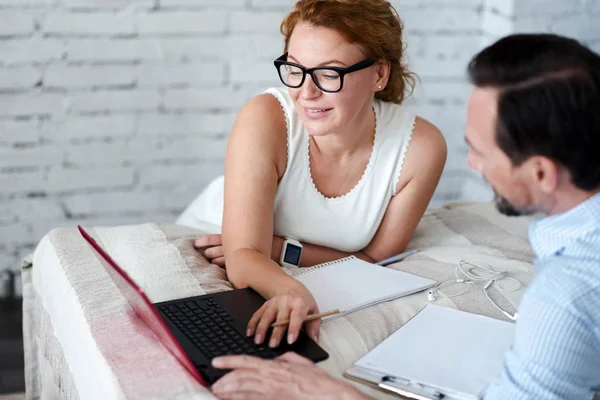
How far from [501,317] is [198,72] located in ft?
5.07

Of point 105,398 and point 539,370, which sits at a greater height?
point 539,370

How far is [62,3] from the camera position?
2590mm

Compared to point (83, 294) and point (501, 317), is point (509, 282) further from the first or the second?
point (83, 294)

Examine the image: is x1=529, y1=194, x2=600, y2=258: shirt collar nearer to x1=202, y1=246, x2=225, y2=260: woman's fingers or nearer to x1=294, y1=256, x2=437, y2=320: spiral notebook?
x1=294, y1=256, x2=437, y2=320: spiral notebook

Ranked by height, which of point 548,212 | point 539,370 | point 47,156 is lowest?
point 47,156

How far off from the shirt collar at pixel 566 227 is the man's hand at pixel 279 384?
0.33 metres

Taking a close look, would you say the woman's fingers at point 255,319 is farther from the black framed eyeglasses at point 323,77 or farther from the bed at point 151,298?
the black framed eyeglasses at point 323,77

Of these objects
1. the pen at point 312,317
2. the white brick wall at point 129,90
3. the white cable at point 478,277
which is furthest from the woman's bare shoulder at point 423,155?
the white brick wall at point 129,90

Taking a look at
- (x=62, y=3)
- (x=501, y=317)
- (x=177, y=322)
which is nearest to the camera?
(x=177, y=322)

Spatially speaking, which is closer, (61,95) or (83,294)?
(83,294)

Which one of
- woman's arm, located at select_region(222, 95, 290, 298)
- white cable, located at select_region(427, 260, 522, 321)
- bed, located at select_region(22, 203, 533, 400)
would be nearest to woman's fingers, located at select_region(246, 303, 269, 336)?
bed, located at select_region(22, 203, 533, 400)

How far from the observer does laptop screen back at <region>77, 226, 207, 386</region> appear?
1.20 metres

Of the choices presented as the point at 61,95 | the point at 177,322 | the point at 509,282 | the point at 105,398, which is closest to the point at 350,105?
the point at 509,282

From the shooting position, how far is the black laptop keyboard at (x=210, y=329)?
4.28ft
